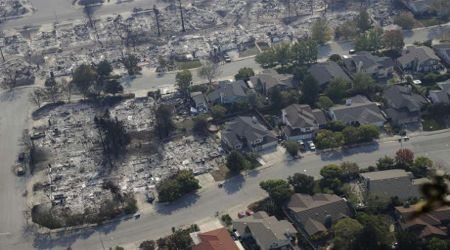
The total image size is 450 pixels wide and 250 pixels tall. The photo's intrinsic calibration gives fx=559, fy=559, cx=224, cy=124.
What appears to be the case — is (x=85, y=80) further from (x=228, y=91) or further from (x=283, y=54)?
(x=283, y=54)

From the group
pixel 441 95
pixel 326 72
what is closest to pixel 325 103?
pixel 326 72

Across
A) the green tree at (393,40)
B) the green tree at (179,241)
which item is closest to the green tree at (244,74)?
the green tree at (393,40)

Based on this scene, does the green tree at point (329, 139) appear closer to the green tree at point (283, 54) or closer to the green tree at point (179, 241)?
the green tree at point (283, 54)

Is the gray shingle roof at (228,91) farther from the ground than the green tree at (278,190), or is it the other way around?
the gray shingle roof at (228,91)

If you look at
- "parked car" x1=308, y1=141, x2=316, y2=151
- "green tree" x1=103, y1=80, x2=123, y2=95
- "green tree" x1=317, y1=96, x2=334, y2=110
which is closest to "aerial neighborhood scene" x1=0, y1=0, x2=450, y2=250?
Result: "parked car" x1=308, y1=141, x2=316, y2=151

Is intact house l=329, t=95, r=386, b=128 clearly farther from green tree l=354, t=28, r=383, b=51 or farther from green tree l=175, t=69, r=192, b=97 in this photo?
green tree l=175, t=69, r=192, b=97
